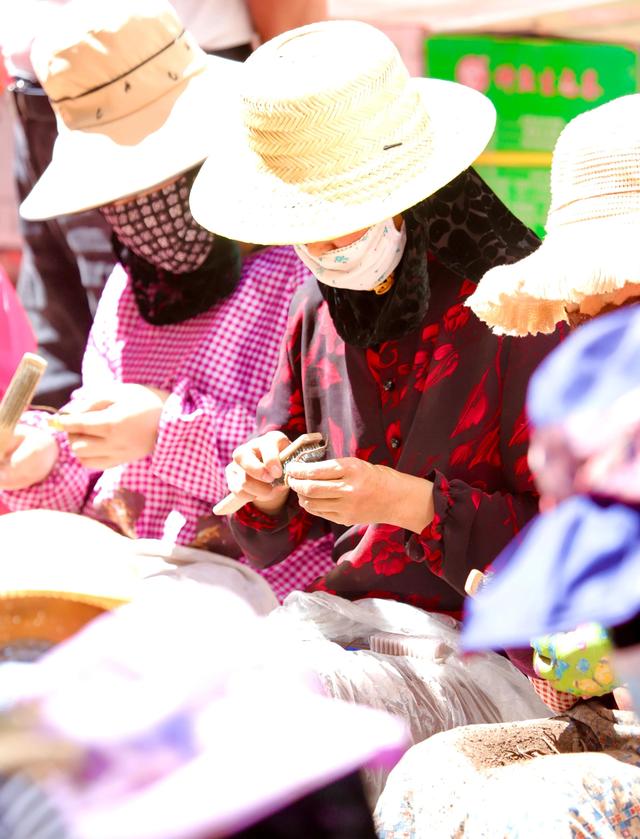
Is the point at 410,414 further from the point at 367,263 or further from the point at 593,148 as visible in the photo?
the point at 593,148

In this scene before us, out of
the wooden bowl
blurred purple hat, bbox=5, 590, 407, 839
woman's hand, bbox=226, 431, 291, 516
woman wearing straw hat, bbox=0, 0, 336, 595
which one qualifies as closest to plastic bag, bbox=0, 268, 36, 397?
woman wearing straw hat, bbox=0, 0, 336, 595

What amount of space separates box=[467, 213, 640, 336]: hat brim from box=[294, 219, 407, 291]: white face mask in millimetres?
232

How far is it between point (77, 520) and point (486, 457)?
2.51 ft

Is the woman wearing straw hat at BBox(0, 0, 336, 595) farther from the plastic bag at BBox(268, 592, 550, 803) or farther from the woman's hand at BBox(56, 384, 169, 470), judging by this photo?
the plastic bag at BBox(268, 592, 550, 803)

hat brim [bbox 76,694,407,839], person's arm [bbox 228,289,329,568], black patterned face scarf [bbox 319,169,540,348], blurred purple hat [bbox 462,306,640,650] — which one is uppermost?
blurred purple hat [bbox 462,306,640,650]

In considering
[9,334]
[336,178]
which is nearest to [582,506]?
[336,178]

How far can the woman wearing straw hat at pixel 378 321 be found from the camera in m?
1.80

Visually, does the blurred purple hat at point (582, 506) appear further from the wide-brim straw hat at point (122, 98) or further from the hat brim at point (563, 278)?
the wide-brim straw hat at point (122, 98)

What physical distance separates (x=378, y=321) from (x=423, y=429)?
0.20 m

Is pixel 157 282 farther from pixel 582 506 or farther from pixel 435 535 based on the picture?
pixel 582 506

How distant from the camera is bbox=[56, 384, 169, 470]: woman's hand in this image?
89.3 inches

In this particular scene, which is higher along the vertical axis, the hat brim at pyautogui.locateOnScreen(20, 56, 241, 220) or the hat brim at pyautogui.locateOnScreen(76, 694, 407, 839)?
the hat brim at pyautogui.locateOnScreen(76, 694, 407, 839)

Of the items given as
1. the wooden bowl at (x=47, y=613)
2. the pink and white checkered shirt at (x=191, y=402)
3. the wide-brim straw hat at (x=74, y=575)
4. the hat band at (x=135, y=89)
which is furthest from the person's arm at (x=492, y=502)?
A: the hat band at (x=135, y=89)

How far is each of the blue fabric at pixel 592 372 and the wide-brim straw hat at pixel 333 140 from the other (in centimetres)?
93
